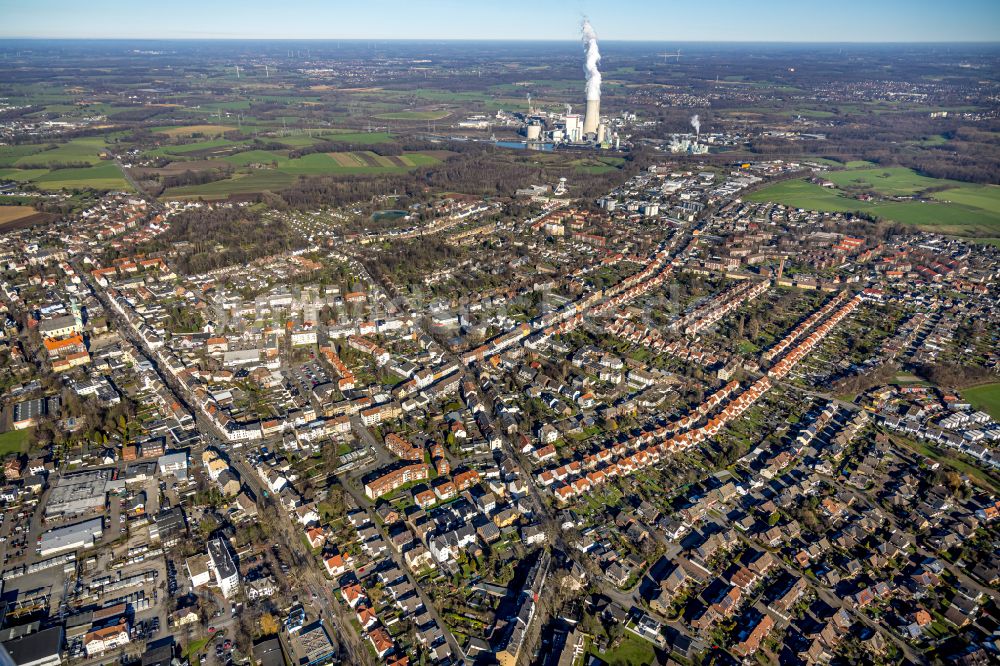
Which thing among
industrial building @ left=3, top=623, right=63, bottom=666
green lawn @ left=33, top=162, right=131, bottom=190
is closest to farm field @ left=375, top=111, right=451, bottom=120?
green lawn @ left=33, top=162, right=131, bottom=190

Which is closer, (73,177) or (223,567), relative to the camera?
(223,567)

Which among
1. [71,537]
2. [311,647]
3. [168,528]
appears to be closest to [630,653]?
[311,647]

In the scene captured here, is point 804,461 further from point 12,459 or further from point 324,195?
point 324,195

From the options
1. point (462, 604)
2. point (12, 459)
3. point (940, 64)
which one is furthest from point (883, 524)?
point (940, 64)

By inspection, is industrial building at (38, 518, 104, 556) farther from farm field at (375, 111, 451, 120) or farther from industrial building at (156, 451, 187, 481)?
farm field at (375, 111, 451, 120)

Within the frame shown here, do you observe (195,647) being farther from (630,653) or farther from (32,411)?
(32,411)

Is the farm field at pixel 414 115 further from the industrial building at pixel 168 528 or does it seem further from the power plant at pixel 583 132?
the industrial building at pixel 168 528
